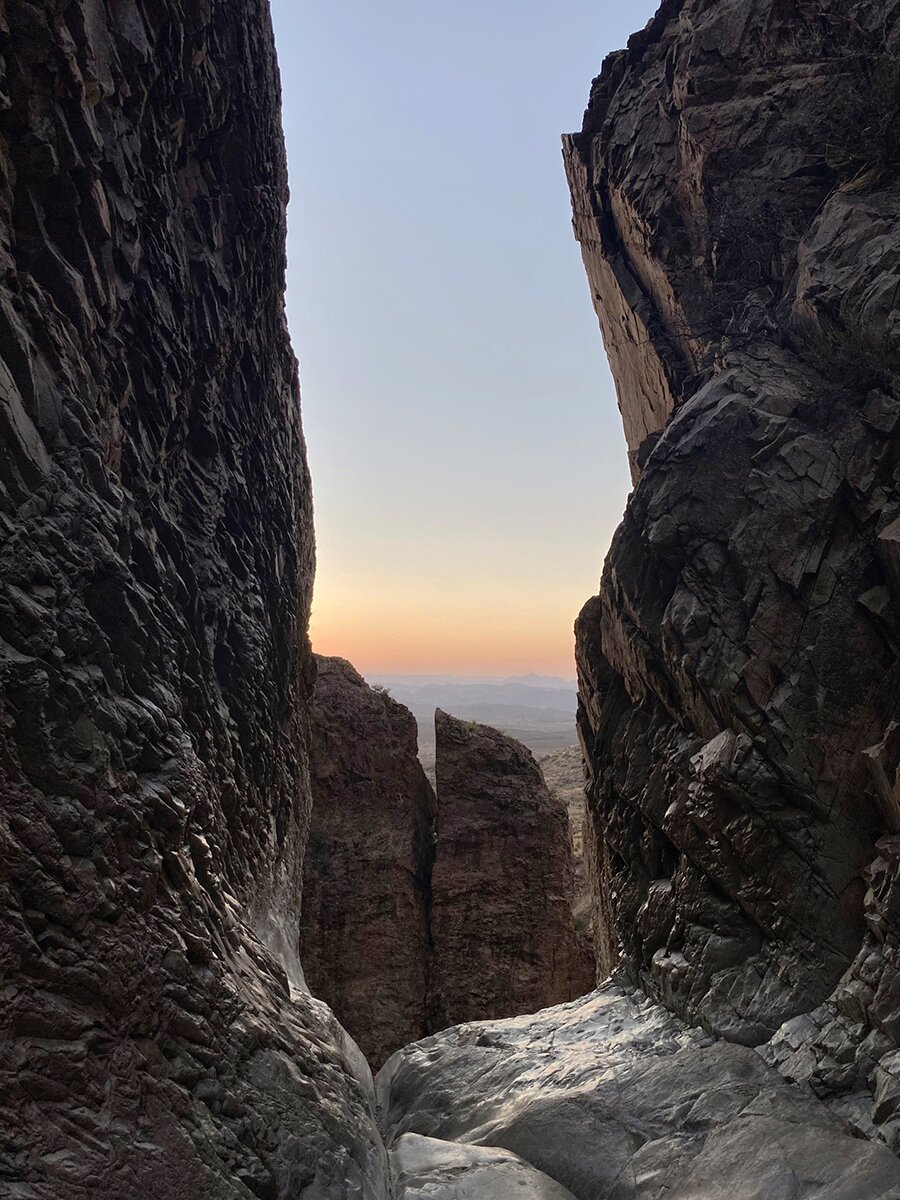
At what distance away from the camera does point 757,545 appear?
9.47 m

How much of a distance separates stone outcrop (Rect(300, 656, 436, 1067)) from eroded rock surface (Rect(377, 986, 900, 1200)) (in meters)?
11.1

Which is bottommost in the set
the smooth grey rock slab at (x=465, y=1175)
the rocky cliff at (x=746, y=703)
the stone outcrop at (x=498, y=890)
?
the stone outcrop at (x=498, y=890)

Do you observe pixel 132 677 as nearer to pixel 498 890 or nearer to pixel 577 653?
pixel 577 653

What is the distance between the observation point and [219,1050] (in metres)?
6.19

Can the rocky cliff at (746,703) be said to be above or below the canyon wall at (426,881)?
above

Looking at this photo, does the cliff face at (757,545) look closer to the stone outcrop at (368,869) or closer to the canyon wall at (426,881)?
the canyon wall at (426,881)

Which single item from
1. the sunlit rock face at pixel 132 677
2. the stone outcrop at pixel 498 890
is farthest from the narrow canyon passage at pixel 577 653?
the stone outcrop at pixel 498 890

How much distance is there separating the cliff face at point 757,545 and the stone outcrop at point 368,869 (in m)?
9.15

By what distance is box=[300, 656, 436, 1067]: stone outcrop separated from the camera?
69.7ft

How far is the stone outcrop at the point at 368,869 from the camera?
→ 2123 centimetres

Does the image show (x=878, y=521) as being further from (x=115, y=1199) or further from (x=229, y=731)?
(x=115, y=1199)

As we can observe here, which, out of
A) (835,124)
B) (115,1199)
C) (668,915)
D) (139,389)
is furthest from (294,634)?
(835,124)

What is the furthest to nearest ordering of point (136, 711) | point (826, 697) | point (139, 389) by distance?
point (826, 697), point (139, 389), point (136, 711)

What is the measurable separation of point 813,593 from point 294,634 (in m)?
7.74
